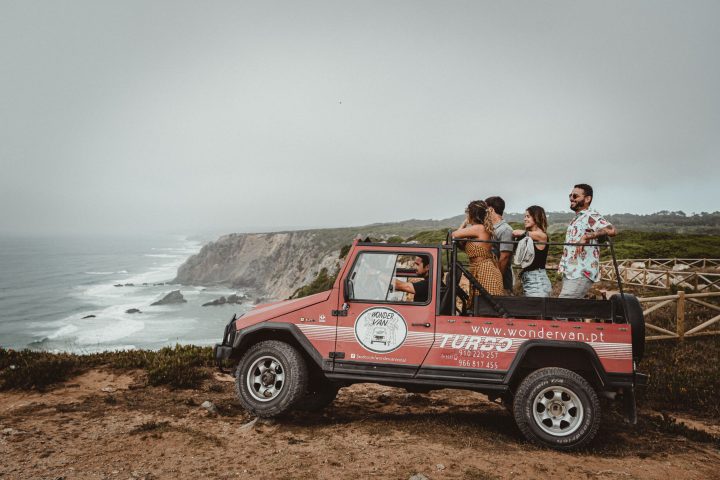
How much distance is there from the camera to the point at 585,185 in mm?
5949

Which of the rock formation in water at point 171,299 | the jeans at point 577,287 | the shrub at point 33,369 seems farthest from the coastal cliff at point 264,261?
the jeans at point 577,287

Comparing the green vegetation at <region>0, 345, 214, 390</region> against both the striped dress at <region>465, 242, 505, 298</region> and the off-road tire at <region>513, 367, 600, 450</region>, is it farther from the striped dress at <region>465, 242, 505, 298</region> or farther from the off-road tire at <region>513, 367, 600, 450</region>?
the off-road tire at <region>513, 367, 600, 450</region>

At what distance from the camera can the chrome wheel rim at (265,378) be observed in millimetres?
5512

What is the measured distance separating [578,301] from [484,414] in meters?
2.36

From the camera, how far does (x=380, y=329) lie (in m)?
5.23

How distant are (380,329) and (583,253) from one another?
2.92 metres

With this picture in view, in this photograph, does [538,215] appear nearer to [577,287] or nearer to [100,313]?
[577,287]

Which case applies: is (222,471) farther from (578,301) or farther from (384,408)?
(578,301)

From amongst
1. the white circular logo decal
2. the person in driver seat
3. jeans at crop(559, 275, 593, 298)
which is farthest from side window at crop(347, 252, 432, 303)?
jeans at crop(559, 275, 593, 298)

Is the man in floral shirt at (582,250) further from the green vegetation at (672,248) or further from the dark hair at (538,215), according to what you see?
the green vegetation at (672,248)

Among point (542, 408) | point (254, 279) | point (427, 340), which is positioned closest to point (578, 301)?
point (542, 408)

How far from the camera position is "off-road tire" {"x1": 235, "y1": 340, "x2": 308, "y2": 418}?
17.5ft

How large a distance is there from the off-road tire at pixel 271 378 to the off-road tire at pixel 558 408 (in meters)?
2.67

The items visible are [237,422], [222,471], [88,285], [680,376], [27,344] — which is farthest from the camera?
[88,285]
